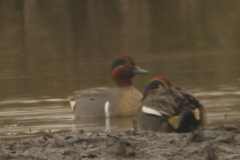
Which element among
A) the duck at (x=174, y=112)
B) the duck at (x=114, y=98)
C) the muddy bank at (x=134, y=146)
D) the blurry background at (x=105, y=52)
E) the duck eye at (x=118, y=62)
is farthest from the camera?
the duck eye at (x=118, y=62)

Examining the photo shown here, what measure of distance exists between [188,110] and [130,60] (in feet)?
13.3

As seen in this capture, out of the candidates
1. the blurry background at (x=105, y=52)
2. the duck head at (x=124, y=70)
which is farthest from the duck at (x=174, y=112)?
the duck head at (x=124, y=70)

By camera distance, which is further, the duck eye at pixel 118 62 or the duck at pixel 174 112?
the duck eye at pixel 118 62

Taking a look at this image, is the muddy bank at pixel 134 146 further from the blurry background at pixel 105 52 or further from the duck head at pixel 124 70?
the duck head at pixel 124 70

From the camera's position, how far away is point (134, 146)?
586 centimetres

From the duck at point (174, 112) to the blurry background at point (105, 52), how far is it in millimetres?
1116

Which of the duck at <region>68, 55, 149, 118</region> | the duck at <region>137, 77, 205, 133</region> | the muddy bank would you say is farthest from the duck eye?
the muddy bank

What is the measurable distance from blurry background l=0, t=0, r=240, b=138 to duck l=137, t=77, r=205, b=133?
3.66ft

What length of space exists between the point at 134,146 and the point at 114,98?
5240 mm

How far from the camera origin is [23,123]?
963 centimetres

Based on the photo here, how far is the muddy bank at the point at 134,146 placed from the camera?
18.2ft

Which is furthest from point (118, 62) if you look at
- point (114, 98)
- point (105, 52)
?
point (105, 52)

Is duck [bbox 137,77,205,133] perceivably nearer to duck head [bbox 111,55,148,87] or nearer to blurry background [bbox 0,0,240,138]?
blurry background [bbox 0,0,240,138]

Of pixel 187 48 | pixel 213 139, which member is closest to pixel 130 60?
pixel 213 139
